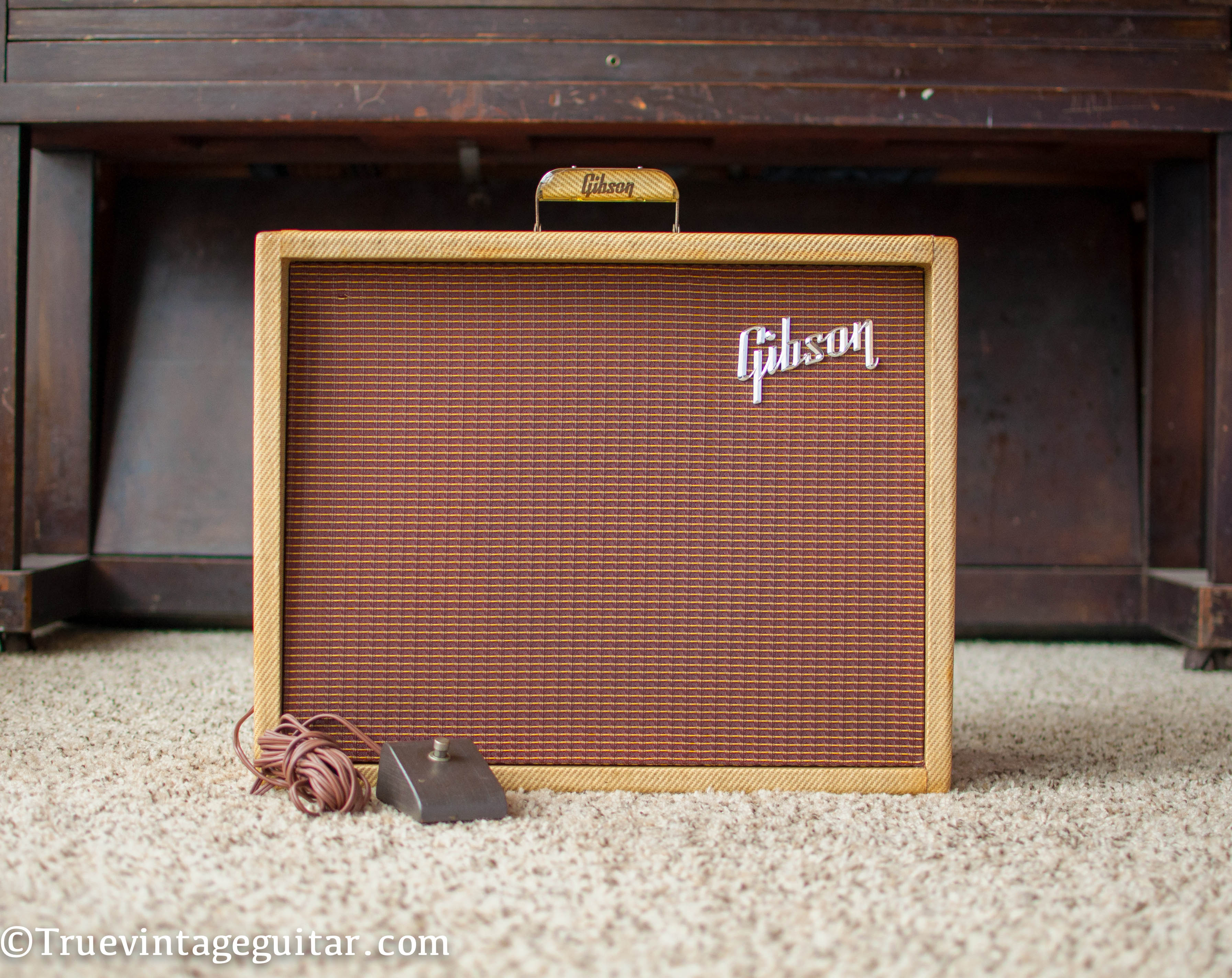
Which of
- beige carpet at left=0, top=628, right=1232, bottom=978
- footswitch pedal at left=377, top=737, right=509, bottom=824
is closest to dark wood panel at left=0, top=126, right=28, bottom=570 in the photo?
beige carpet at left=0, top=628, right=1232, bottom=978

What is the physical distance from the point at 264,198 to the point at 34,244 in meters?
0.43

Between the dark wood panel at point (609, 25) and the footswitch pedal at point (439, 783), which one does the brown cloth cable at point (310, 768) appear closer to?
the footswitch pedal at point (439, 783)

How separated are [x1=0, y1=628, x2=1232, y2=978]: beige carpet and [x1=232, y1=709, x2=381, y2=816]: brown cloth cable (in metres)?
0.02

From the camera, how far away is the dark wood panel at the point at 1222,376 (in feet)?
4.50

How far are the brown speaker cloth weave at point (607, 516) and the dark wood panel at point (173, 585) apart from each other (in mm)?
941

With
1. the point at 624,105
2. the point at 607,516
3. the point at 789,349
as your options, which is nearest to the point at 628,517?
the point at 607,516

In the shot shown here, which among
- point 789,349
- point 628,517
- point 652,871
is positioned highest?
point 789,349

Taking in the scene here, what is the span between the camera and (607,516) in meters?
0.84

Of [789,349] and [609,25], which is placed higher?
[609,25]

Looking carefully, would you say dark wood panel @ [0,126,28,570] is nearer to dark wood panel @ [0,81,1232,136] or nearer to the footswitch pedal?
dark wood panel @ [0,81,1232,136]

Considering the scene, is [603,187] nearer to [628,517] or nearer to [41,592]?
[628,517]

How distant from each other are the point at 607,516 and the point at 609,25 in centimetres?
88

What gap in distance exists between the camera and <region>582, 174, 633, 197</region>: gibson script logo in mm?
863

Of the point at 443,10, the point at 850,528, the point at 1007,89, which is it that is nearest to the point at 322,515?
the point at 850,528
